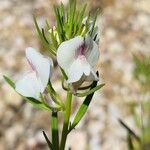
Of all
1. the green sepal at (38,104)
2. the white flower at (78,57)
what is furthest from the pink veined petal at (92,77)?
the green sepal at (38,104)

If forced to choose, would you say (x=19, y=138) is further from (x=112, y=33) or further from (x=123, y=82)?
(x=112, y=33)

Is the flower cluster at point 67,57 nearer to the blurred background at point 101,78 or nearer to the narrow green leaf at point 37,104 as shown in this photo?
the narrow green leaf at point 37,104

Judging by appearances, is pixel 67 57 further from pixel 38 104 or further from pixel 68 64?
pixel 38 104

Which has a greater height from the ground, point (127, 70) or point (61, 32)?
point (61, 32)

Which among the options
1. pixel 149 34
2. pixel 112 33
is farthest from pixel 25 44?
pixel 149 34

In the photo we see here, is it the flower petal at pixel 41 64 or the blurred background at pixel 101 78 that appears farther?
the blurred background at pixel 101 78

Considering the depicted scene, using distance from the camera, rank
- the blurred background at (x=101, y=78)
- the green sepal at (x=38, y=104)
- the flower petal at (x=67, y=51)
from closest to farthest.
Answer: the flower petal at (x=67, y=51) → the green sepal at (x=38, y=104) → the blurred background at (x=101, y=78)

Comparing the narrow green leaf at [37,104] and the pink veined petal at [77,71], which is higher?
the pink veined petal at [77,71]
